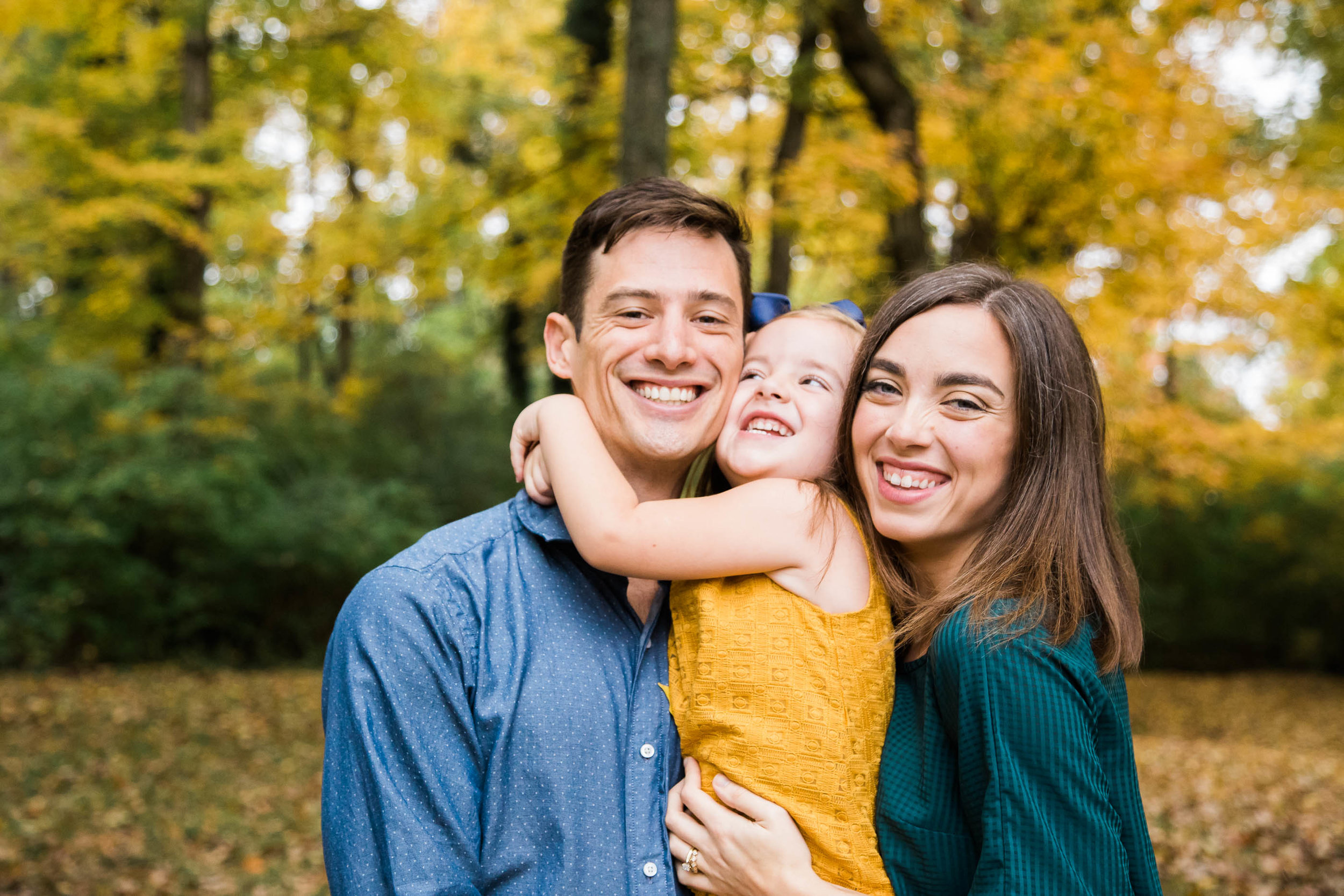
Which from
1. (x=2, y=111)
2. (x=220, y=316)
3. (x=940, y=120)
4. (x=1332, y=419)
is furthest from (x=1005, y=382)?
(x=1332, y=419)

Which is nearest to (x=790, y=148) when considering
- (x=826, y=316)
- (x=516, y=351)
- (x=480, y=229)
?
(x=480, y=229)

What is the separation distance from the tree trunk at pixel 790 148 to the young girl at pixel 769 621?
6.75 meters

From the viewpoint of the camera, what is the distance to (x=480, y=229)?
37.7ft

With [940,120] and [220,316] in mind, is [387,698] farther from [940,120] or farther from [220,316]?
[220,316]

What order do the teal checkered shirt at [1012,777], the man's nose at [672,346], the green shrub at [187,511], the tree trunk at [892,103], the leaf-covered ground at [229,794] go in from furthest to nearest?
1. the green shrub at [187,511]
2. the tree trunk at [892,103]
3. the leaf-covered ground at [229,794]
4. the man's nose at [672,346]
5. the teal checkered shirt at [1012,777]

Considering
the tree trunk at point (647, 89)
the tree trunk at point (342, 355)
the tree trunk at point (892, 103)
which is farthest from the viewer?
the tree trunk at point (342, 355)

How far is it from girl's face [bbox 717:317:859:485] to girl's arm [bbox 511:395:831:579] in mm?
121

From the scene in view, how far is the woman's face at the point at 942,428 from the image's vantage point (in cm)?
217

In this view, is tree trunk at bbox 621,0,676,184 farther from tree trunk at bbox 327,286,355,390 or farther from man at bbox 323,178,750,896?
tree trunk at bbox 327,286,355,390

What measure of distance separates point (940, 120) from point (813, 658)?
9269 mm

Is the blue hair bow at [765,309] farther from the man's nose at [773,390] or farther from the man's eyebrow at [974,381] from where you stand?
the man's eyebrow at [974,381]

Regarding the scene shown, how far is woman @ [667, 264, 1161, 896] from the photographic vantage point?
181cm

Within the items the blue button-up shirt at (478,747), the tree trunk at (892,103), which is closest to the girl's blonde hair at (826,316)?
the blue button-up shirt at (478,747)

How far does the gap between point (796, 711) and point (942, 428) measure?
0.65 m
